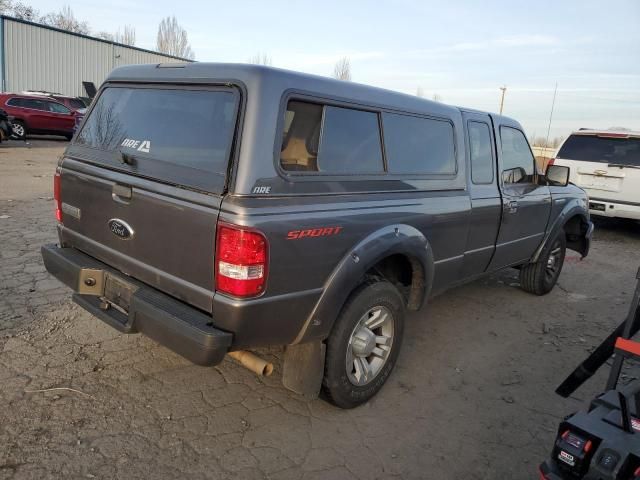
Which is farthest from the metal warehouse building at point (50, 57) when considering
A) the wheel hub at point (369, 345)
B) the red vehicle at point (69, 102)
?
the wheel hub at point (369, 345)

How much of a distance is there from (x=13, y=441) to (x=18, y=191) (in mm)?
7828

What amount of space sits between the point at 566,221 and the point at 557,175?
83 cm

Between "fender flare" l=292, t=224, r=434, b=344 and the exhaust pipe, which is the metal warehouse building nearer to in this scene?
"fender flare" l=292, t=224, r=434, b=344

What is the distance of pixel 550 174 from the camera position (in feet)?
17.6

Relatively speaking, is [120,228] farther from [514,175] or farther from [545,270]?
[545,270]

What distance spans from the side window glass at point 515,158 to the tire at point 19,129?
1774 cm

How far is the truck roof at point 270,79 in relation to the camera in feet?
8.64

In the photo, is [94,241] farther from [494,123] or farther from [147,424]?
[494,123]

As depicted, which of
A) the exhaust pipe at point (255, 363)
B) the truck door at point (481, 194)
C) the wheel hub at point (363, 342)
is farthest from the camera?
the truck door at point (481, 194)

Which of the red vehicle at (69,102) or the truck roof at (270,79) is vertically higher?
the truck roof at (270,79)

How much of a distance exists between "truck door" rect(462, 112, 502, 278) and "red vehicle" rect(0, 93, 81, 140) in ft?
58.0

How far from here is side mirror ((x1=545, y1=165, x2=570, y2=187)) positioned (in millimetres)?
5312

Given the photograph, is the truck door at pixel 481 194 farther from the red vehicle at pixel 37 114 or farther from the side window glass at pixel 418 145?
the red vehicle at pixel 37 114

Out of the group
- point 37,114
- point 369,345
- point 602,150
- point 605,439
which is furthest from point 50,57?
point 605,439
